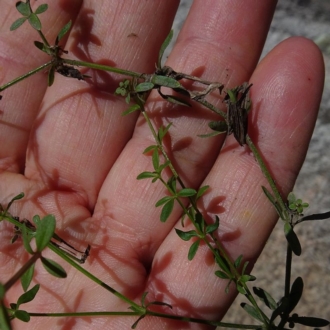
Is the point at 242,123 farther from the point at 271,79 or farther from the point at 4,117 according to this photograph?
the point at 4,117

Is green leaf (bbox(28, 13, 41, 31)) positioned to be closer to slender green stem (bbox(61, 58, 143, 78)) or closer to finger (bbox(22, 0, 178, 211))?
slender green stem (bbox(61, 58, 143, 78))

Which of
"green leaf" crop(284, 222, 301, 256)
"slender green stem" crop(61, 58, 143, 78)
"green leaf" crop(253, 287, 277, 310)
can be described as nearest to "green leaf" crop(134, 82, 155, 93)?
"slender green stem" crop(61, 58, 143, 78)

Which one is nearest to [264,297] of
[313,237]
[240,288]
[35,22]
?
[240,288]

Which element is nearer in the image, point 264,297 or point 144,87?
point 264,297

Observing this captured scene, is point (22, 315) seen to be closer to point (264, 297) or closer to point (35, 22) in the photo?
point (264, 297)

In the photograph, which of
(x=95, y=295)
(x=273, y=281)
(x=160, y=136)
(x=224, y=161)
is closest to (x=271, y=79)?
(x=224, y=161)

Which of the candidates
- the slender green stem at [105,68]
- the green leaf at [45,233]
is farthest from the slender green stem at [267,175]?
the green leaf at [45,233]

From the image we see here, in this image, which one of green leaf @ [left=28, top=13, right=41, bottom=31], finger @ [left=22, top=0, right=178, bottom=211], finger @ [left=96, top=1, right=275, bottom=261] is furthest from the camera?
finger @ [left=22, top=0, right=178, bottom=211]
